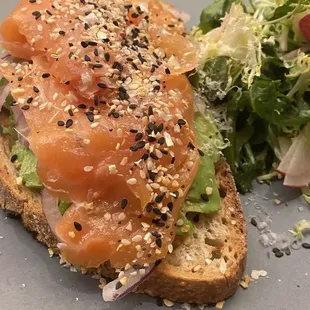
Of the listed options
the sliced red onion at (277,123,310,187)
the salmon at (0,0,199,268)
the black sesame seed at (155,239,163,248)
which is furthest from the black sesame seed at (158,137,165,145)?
the sliced red onion at (277,123,310,187)

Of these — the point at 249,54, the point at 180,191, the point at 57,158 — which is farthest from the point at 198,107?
the point at 57,158

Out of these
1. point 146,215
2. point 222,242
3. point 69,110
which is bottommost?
point 222,242

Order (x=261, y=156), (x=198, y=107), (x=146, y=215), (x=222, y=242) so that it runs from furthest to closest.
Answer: (x=261, y=156) → (x=198, y=107) → (x=222, y=242) → (x=146, y=215)

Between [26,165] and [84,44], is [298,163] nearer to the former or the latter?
[84,44]

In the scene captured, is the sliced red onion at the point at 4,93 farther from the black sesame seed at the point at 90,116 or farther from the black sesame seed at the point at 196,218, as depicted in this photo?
the black sesame seed at the point at 196,218

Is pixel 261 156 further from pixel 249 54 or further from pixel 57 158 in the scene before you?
pixel 57 158

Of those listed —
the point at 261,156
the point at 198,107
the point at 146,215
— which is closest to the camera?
the point at 146,215

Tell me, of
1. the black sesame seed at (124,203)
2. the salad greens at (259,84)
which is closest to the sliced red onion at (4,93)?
the black sesame seed at (124,203)
